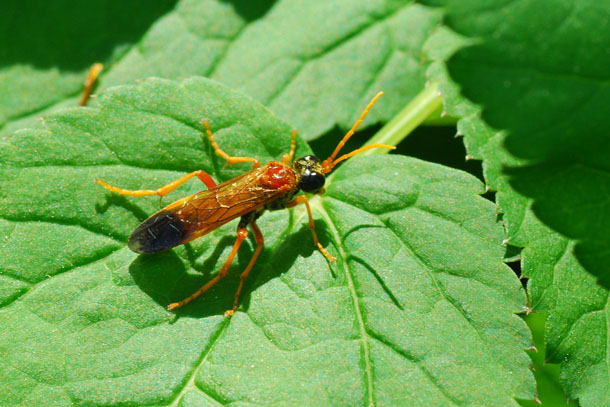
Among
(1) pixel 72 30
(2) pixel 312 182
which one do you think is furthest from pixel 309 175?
(1) pixel 72 30

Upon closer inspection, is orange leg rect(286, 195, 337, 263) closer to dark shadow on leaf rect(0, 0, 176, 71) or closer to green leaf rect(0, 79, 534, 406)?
green leaf rect(0, 79, 534, 406)

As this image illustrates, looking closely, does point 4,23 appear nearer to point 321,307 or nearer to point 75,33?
point 75,33

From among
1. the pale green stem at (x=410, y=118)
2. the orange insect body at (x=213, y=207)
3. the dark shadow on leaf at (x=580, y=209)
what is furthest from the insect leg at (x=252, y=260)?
the dark shadow on leaf at (x=580, y=209)

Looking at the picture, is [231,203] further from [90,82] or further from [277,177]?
[90,82]

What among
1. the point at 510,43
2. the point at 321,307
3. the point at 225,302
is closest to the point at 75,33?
the point at 225,302

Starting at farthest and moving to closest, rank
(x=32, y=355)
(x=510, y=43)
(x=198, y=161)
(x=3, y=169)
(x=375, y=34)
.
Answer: (x=375, y=34)
(x=198, y=161)
(x=3, y=169)
(x=32, y=355)
(x=510, y=43)

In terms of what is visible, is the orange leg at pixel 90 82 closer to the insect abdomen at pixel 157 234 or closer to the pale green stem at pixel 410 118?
the insect abdomen at pixel 157 234

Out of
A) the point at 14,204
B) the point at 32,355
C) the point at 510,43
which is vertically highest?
the point at 14,204
